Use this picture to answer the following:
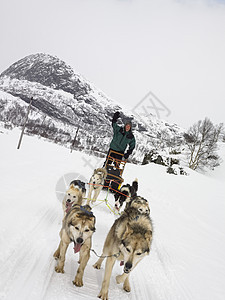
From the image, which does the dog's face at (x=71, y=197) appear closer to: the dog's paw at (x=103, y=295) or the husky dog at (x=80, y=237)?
the husky dog at (x=80, y=237)

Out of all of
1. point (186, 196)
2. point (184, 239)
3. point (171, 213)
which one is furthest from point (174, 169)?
point (184, 239)

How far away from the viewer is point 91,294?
2.22 metres

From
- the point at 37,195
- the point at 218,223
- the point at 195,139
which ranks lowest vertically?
the point at 37,195

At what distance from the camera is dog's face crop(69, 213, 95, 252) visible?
2.28 meters

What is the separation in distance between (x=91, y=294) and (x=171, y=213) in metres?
5.37

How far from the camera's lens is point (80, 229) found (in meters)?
2.30

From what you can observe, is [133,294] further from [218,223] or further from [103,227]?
[218,223]

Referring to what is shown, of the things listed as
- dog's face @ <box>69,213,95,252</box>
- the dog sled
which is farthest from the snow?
the dog sled

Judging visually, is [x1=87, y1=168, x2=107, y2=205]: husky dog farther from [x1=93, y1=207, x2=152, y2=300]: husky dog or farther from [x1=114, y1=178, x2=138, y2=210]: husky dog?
[x1=93, y1=207, x2=152, y2=300]: husky dog

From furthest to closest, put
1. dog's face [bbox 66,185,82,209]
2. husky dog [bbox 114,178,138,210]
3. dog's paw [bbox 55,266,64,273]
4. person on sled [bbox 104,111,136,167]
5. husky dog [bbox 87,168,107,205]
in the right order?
person on sled [bbox 104,111,136,167], husky dog [bbox 87,168,107,205], husky dog [bbox 114,178,138,210], dog's face [bbox 66,185,82,209], dog's paw [bbox 55,266,64,273]

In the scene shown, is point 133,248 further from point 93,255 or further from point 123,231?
point 93,255

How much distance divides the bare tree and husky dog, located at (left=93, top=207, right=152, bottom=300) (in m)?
20.0

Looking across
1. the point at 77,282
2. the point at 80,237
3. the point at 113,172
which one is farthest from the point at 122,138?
the point at 77,282

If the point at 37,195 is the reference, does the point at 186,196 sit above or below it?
above
